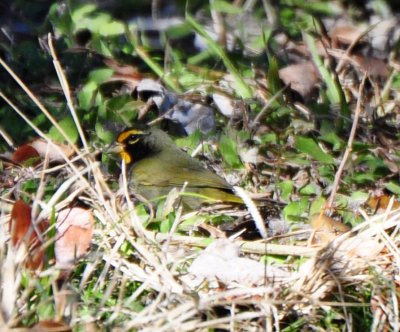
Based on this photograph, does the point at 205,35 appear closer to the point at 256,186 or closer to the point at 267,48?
the point at 267,48

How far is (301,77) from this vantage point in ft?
21.7

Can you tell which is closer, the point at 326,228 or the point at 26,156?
the point at 326,228

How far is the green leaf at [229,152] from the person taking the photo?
604 centimetres

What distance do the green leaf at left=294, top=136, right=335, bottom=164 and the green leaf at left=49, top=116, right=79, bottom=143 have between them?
1169 mm

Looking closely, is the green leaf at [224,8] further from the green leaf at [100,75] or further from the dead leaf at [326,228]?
the dead leaf at [326,228]

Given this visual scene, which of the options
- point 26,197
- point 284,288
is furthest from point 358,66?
point 284,288

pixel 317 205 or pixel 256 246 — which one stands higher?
pixel 256 246

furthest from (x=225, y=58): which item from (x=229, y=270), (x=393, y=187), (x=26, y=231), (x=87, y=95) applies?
(x=26, y=231)

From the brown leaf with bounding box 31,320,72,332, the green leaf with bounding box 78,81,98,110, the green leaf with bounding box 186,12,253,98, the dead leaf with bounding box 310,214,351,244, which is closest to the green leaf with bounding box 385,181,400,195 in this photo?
the dead leaf with bounding box 310,214,351,244

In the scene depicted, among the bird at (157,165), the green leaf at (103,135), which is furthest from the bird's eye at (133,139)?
the green leaf at (103,135)

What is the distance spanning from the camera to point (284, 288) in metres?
4.19

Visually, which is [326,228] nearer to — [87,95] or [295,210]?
[295,210]

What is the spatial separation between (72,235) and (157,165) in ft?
7.05

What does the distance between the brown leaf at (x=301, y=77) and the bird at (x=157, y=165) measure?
2.58 feet
